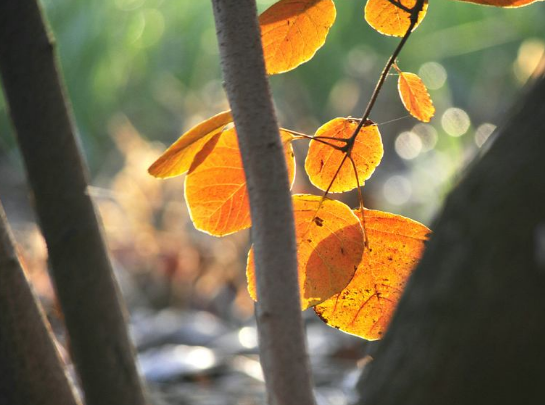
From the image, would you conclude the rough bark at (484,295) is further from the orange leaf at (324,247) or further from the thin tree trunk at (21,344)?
the thin tree trunk at (21,344)

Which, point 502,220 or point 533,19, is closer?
point 502,220

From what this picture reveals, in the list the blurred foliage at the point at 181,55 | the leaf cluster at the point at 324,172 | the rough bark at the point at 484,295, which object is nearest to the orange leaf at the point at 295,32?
the leaf cluster at the point at 324,172

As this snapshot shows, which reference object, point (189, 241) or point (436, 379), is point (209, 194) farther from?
point (189, 241)

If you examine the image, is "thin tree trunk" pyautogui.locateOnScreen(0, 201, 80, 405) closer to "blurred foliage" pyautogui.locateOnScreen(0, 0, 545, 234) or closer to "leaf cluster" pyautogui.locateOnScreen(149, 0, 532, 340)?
"leaf cluster" pyautogui.locateOnScreen(149, 0, 532, 340)

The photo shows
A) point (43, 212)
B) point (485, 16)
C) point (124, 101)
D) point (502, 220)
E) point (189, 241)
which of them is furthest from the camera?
point (124, 101)

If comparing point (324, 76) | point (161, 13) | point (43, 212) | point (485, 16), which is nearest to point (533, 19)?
point (485, 16)
